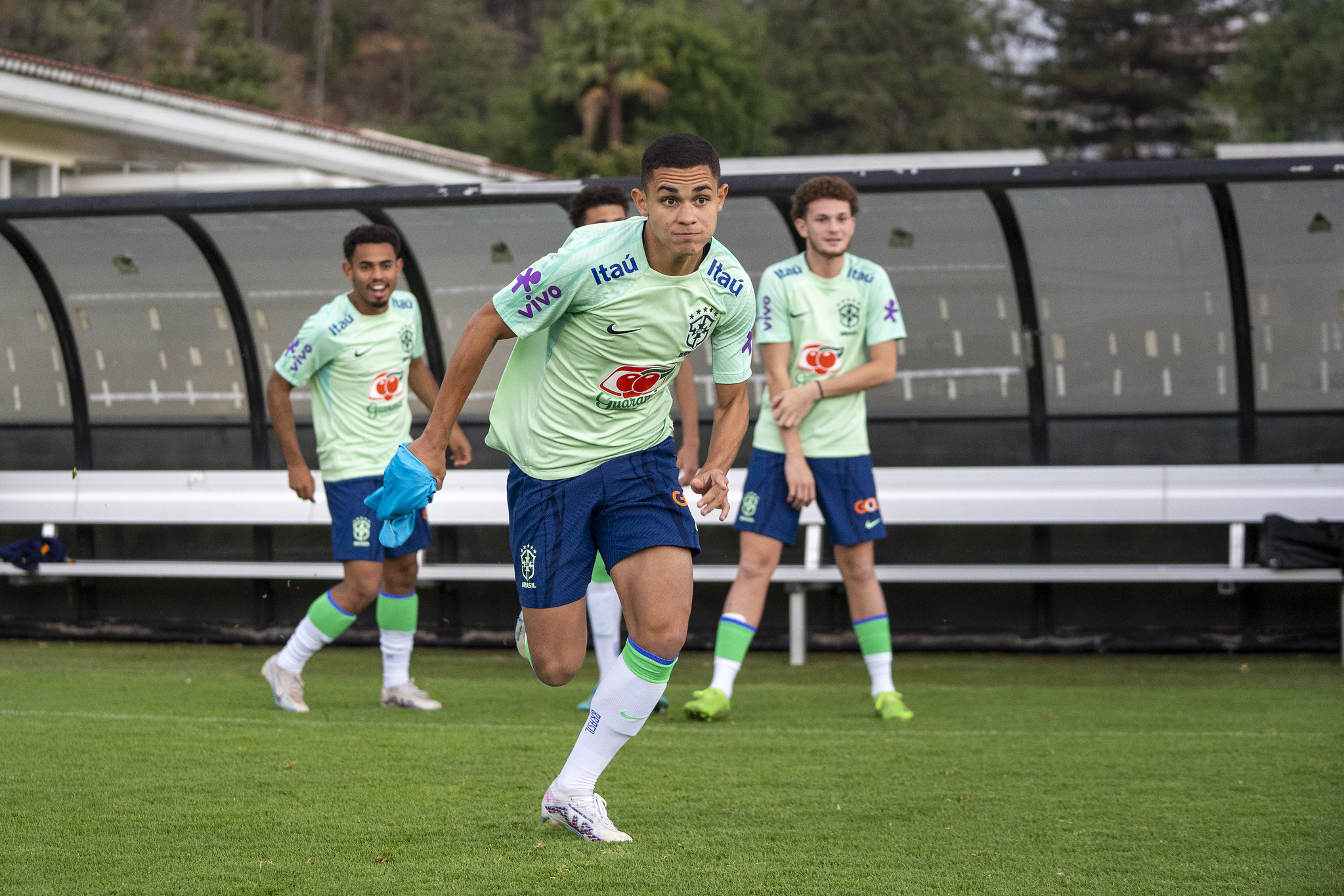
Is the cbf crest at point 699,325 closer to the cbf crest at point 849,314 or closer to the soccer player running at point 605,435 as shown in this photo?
the soccer player running at point 605,435

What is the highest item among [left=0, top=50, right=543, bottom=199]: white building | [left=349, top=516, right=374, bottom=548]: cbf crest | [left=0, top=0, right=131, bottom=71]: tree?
[left=0, top=0, right=131, bottom=71]: tree

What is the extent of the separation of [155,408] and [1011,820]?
6.67 metres

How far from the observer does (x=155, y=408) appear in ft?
29.0

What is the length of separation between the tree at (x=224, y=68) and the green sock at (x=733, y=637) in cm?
4170

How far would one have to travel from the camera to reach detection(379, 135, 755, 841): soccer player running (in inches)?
134

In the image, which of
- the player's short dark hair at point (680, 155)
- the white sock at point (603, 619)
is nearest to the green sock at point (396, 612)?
the white sock at point (603, 619)

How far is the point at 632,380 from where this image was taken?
3.61 metres

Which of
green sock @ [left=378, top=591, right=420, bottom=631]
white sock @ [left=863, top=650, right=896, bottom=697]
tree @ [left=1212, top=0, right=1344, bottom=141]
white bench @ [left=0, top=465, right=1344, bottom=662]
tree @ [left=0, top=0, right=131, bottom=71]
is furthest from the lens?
tree @ [left=0, top=0, right=131, bottom=71]

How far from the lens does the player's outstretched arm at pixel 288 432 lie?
5871 mm

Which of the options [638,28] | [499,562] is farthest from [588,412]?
[638,28]

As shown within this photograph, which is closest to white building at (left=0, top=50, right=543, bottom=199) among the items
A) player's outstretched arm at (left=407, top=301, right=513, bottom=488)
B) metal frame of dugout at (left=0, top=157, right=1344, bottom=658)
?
metal frame of dugout at (left=0, top=157, right=1344, bottom=658)

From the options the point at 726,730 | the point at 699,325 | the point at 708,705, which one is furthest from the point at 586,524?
the point at 708,705

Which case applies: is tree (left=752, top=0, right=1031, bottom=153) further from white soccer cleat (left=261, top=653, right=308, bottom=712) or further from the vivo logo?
the vivo logo

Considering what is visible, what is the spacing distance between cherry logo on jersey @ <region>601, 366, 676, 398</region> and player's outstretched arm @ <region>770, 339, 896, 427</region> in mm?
1858
